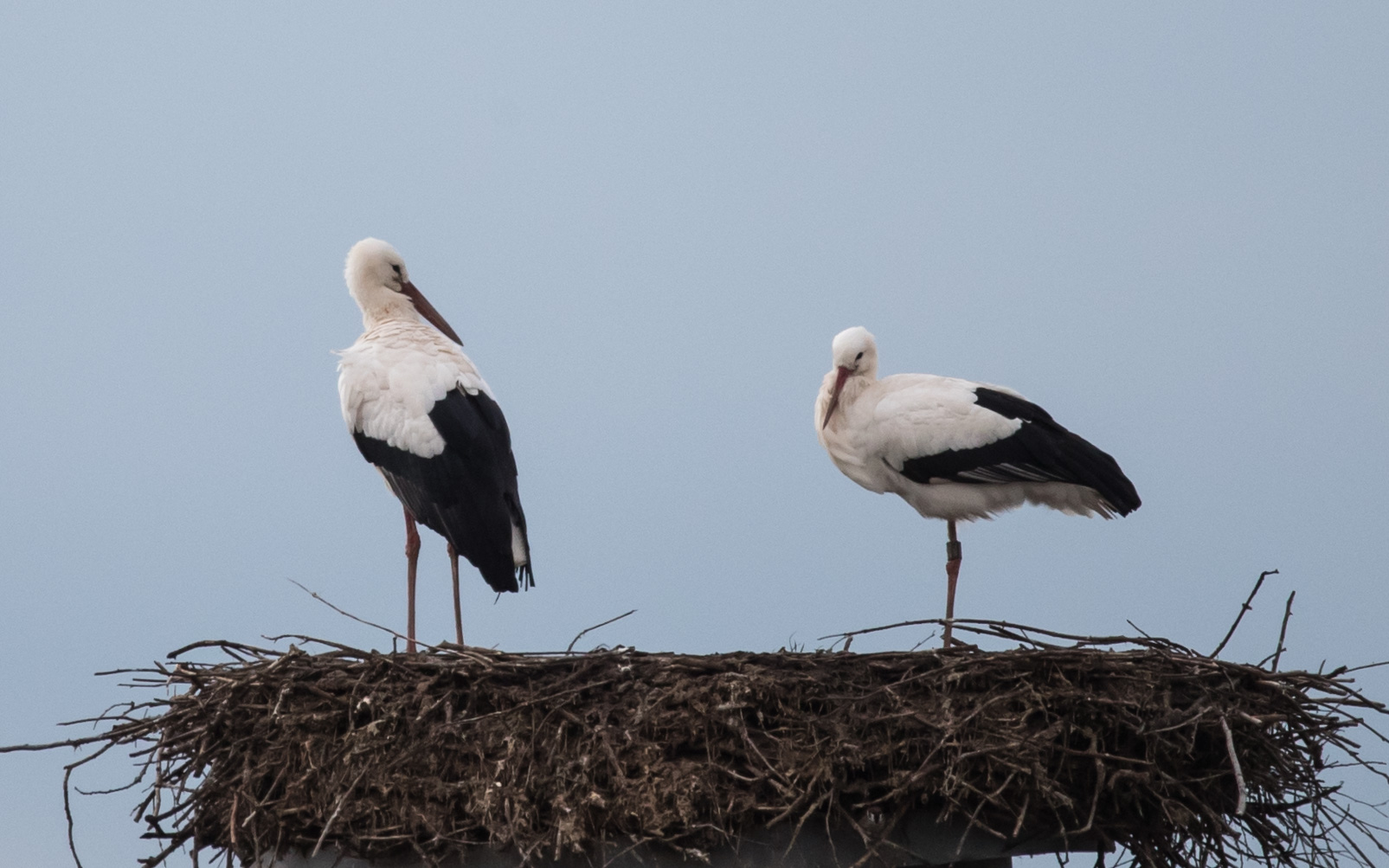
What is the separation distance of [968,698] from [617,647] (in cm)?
105

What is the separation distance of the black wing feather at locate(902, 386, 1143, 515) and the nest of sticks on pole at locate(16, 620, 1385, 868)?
5.00ft

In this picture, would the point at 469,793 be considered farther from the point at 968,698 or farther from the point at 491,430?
the point at 491,430

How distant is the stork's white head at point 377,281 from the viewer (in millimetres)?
7227

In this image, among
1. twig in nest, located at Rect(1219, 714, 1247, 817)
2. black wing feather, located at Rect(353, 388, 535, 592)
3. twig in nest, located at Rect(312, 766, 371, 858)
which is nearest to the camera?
twig in nest, located at Rect(1219, 714, 1247, 817)

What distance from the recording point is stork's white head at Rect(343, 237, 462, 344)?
723 cm

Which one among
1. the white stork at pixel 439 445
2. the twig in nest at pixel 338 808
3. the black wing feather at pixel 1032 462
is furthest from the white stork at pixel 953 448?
the twig in nest at pixel 338 808

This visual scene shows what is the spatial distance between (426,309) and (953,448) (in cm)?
238

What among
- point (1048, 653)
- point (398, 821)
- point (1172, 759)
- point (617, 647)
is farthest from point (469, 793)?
point (1172, 759)

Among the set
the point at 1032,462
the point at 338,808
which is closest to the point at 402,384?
the point at 338,808

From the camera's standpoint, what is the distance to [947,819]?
192 inches

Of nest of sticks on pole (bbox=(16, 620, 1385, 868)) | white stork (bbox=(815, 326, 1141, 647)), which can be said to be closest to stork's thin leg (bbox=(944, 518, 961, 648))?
white stork (bbox=(815, 326, 1141, 647))

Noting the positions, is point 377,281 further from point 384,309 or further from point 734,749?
point 734,749

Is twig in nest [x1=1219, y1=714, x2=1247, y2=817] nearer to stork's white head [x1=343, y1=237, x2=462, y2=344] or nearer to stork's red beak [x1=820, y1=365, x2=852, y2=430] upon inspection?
stork's red beak [x1=820, y1=365, x2=852, y2=430]

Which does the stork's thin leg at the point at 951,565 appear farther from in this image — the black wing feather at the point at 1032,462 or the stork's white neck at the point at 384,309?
the stork's white neck at the point at 384,309
